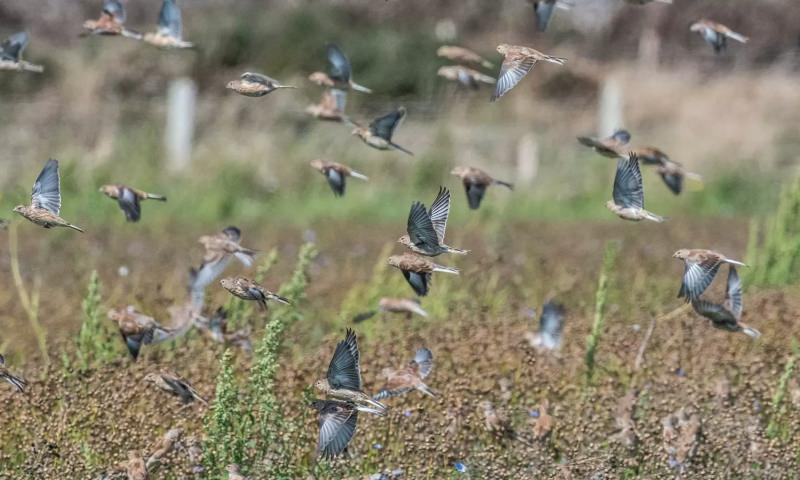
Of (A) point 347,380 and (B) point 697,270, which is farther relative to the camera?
(B) point 697,270

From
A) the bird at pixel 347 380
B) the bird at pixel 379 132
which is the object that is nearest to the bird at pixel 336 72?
the bird at pixel 379 132

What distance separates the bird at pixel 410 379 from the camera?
475 centimetres

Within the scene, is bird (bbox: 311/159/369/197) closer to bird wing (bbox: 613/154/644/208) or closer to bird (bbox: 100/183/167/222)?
bird (bbox: 100/183/167/222)

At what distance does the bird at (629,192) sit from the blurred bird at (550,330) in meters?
1.15

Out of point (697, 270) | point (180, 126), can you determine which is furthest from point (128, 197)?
point (180, 126)

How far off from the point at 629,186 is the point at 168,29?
1.97 meters

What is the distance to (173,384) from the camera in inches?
184

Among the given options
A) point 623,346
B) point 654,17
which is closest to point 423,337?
point 623,346

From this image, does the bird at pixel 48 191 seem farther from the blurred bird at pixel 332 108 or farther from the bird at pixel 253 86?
the blurred bird at pixel 332 108

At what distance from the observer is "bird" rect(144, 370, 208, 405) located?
15.2 feet

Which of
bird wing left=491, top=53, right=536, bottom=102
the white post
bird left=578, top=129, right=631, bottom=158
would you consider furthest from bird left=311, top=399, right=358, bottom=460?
the white post

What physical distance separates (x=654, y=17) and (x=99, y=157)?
15.8 m

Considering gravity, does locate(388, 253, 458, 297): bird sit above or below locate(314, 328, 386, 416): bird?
below

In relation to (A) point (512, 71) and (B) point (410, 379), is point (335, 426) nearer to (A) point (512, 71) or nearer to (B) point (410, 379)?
(B) point (410, 379)
